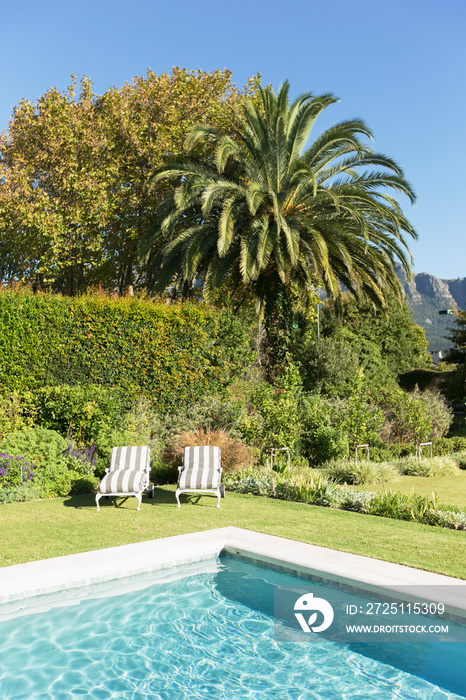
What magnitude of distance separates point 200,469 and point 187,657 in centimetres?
516

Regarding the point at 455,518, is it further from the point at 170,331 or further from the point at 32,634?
the point at 170,331

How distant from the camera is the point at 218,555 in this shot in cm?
674

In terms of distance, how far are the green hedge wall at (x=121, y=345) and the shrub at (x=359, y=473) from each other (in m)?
4.38

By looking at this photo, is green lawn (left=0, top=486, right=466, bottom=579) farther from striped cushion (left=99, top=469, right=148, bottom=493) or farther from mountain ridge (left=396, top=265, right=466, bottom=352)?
mountain ridge (left=396, top=265, right=466, bottom=352)

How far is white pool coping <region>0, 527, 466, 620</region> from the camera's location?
5.27m

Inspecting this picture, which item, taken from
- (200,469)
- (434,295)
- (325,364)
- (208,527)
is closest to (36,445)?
(200,469)

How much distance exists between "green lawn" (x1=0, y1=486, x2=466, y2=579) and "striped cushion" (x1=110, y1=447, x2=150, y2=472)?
0.67 metres

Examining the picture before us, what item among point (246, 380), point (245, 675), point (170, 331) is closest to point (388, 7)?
point (170, 331)

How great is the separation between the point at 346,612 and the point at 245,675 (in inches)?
48.3

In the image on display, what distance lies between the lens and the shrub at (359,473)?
11977 millimetres

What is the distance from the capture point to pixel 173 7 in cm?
1230

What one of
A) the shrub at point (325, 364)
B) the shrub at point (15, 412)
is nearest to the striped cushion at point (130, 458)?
the shrub at point (15, 412)

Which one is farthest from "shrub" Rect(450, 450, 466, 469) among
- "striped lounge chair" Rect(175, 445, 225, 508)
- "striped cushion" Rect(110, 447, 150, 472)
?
"striped cushion" Rect(110, 447, 150, 472)

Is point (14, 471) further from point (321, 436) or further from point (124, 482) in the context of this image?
point (321, 436)
